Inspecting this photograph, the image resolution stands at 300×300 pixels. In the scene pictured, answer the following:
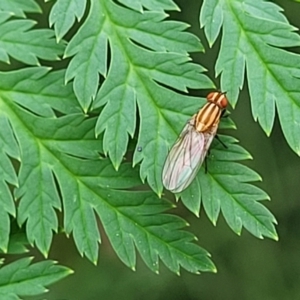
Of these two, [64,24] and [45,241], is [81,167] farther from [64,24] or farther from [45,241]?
[64,24]

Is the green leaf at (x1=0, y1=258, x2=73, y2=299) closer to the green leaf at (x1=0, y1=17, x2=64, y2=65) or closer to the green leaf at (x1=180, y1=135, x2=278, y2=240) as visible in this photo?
the green leaf at (x1=180, y1=135, x2=278, y2=240)

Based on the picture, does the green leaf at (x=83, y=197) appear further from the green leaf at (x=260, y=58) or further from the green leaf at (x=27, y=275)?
the green leaf at (x=260, y=58)

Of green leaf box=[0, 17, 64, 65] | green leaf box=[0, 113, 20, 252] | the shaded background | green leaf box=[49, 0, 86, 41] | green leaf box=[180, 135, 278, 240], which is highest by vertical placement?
green leaf box=[49, 0, 86, 41]

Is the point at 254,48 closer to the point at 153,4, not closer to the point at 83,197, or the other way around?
the point at 153,4

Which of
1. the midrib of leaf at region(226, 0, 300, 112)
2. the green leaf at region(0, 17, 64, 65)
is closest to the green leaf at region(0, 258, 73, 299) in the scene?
the green leaf at region(0, 17, 64, 65)

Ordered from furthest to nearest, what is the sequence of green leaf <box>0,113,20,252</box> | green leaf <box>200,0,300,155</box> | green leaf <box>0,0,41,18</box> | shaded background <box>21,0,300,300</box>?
shaded background <box>21,0,300,300</box> → green leaf <box>0,0,41,18</box> → green leaf <box>0,113,20,252</box> → green leaf <box>200,0,300,155</box>

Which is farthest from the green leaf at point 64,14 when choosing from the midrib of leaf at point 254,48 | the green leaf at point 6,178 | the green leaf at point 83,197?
the midrib of leaf at point 254,48
